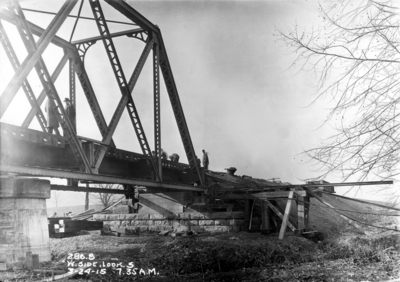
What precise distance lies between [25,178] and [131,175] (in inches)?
239

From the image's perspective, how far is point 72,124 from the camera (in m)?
11.7

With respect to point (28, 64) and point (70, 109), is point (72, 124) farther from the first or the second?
point (28, 64)

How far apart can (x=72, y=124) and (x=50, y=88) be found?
254 cm

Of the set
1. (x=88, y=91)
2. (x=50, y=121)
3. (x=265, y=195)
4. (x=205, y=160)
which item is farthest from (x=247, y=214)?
(x=50, y=121)

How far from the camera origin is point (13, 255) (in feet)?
26.0

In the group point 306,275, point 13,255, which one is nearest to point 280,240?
point 306,275

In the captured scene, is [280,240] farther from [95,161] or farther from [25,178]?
[25,178]

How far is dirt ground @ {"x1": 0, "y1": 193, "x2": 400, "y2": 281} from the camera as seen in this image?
1009cm

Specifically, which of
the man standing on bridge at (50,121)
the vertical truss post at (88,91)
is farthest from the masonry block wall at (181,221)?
the man standing on bridge at (50,121)

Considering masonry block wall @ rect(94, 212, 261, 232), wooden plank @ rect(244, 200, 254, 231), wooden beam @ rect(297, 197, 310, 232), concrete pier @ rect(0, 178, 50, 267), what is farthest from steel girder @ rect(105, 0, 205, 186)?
concrete pier @ rect(0, 178, 50, 267)

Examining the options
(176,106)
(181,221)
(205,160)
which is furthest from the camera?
(205,160)

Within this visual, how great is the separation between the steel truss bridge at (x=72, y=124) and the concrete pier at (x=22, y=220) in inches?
13.3

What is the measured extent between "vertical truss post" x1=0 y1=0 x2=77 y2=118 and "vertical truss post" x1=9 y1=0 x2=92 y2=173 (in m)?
0.07

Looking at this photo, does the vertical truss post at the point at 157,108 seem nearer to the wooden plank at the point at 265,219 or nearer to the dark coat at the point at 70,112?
the dark coat at the point at 70,112
